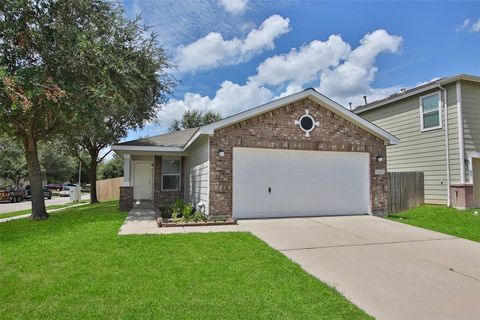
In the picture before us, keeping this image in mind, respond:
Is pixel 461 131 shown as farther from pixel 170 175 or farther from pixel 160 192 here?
pixel 160 192

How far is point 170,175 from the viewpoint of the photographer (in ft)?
49.2

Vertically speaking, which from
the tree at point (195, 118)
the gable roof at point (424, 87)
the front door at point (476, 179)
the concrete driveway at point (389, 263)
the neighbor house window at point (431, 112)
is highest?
the tree at point (195, 118)

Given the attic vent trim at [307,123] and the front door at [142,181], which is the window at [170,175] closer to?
the front door at [142,181]

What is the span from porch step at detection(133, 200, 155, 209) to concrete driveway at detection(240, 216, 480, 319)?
624 cm

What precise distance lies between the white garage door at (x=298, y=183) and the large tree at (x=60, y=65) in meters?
4.83

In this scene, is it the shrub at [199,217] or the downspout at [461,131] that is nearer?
the shrub at [199,217]

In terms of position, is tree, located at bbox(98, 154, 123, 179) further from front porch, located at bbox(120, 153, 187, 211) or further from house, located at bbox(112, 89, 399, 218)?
house, located at bbox(112, 89, 399, 218)

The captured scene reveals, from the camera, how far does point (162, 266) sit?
5094 millimetres

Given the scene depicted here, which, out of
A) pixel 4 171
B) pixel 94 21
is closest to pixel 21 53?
pixel 94 21

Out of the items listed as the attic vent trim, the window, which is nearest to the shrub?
the attic vent trim

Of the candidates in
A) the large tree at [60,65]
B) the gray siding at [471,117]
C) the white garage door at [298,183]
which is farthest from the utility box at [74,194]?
the gray siding at [471,117]

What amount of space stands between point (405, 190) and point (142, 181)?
11.7m

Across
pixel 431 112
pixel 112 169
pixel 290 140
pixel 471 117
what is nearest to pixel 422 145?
pixel 431 112

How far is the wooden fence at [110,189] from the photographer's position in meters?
25.0
